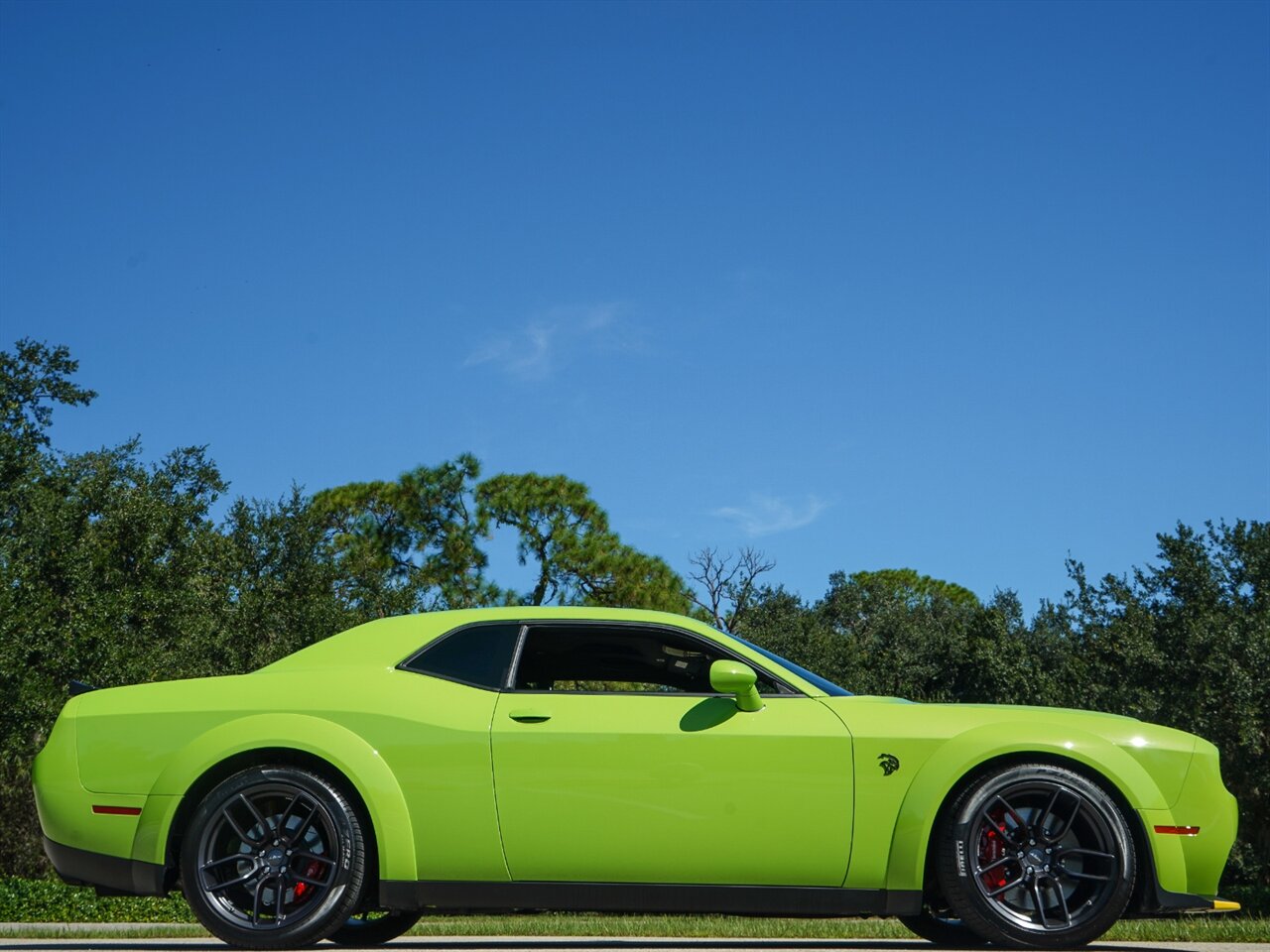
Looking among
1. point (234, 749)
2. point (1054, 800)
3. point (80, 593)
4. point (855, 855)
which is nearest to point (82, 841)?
point (234, 749)

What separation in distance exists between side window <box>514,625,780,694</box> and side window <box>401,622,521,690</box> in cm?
12

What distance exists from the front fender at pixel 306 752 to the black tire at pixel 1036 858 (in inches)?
102

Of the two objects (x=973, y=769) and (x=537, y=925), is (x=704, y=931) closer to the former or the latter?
(x=537, y=925)

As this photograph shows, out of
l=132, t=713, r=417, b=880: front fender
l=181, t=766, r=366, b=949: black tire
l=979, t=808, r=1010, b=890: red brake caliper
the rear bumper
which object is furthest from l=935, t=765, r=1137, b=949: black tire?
the rear bumper

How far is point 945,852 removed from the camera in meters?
5.81

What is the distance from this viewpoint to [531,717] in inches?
232

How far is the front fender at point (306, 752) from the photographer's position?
587 cm

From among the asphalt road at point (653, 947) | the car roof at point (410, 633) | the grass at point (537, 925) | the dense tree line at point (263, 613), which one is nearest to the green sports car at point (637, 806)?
the car roof at point (410, 633)

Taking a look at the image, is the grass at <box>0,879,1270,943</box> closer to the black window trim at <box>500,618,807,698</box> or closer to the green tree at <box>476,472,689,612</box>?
the black window trim at <box>500,618,807,698</box>

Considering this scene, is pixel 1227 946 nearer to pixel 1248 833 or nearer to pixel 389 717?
pixel 389 717

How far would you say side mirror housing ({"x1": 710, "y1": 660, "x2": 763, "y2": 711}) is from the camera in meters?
5.76

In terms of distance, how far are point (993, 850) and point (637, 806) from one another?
1.72 m

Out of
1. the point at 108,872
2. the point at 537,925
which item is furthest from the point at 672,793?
the point at 537,925

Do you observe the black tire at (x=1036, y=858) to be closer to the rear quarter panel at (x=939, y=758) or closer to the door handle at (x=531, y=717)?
the rear quarter panel at (x=939, y=758)
